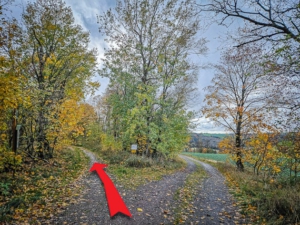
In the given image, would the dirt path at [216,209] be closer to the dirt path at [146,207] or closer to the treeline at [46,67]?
the dirt path at [146,207]

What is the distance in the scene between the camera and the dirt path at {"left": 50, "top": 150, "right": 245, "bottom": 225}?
16.2 feet

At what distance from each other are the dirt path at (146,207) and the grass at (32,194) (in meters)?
0.57

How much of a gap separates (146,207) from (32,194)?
4.23 meters

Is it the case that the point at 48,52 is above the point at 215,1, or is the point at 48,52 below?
above

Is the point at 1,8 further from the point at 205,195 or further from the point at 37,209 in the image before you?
the point at 205,195

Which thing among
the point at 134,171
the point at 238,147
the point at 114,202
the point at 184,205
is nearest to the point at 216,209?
the point at 184,205

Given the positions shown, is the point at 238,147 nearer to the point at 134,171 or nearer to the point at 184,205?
the point at 134,171

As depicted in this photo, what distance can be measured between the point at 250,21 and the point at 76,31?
12.5 meters

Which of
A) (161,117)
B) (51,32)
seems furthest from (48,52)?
(161,117)

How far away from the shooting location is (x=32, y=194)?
20.9 feet

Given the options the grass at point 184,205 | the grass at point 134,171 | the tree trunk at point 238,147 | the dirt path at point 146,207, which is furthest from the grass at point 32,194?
the tree trunk at point 238,147

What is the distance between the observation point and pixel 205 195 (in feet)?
25.7

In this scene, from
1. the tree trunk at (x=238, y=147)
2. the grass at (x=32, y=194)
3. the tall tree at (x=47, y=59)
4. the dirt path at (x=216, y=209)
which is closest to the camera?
the grass at (x=32, y=194)

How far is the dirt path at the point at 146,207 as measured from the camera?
16.2ft
